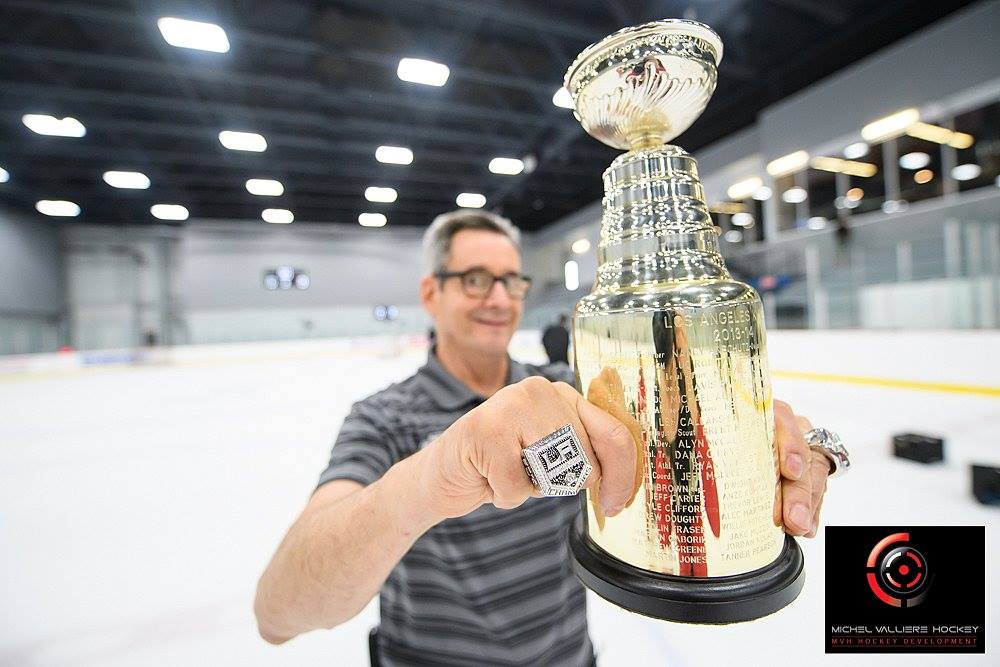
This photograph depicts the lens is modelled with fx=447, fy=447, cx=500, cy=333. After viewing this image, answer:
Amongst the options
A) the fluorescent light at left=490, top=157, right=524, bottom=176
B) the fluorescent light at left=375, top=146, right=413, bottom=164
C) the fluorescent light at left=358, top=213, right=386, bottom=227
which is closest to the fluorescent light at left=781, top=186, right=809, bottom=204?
the fluorescent light at left=490, top=157, right=524, bottom=176

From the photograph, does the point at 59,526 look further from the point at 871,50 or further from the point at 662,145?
the point at 871,50

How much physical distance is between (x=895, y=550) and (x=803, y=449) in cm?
21

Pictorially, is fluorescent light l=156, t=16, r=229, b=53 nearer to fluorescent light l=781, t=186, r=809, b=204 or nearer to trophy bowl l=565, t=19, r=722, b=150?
trophy bowl l=565, t=19, r=722, b=150

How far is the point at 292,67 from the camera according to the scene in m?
5.22

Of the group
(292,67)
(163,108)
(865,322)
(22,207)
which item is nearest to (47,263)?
(22,207)

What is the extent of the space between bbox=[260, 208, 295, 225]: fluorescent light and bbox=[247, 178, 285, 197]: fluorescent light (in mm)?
1135

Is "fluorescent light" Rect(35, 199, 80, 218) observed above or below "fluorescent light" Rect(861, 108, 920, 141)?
above

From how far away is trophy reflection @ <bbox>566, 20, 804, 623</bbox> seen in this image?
0.24 metres

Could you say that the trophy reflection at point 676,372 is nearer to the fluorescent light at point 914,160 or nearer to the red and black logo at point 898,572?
the red and black logo at point 898,572

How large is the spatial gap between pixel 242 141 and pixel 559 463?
830 cm

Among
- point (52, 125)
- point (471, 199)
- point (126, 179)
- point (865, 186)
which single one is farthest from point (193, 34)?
point (865, 186)

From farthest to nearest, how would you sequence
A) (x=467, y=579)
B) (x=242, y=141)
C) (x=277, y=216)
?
(x=277, y=216) → (x=242, y=141) → (x=467, y=579)

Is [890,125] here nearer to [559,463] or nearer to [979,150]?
[979,150]

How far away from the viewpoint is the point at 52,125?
6.02 m
